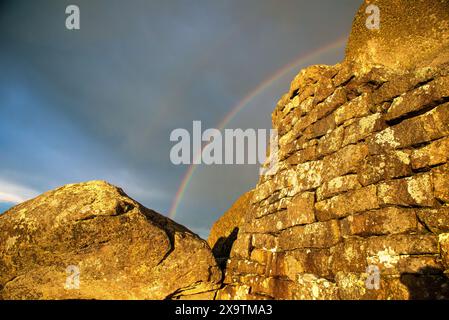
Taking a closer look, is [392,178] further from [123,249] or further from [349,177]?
[123,249]

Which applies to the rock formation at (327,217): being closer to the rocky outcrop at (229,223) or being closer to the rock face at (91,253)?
the rock face at (91,253)

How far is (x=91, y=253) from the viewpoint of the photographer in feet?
15.4

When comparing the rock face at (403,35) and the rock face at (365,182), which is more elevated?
the rock face at (403,35)

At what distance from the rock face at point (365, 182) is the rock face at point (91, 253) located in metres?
1.11

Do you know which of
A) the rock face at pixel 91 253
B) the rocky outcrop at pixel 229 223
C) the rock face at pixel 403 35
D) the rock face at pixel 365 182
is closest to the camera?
the rock face at pixel 365 182

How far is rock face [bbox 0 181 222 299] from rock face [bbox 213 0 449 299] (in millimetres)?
1111

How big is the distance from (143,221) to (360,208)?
345cm

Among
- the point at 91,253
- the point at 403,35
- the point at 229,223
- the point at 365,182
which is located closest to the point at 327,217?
the point at 365,182

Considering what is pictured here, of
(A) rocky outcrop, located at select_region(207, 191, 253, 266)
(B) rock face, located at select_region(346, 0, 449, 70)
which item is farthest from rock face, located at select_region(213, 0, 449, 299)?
(A) rocky outcrop, located at select_region(207, 191, 253, 266)

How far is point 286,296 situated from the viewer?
441cm

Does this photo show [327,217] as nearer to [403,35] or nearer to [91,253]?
[403,35]

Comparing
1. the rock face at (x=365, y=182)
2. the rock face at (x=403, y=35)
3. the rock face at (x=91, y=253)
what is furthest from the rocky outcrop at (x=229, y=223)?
the rock face at (x=403, y=35)

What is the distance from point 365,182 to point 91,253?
428 centimetres

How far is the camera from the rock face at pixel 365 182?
3143 mm
